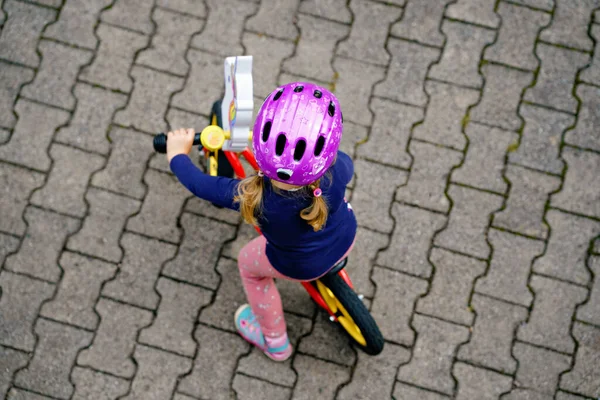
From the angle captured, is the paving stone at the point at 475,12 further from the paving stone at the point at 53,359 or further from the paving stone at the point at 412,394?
the paving stone at the point at 53,359

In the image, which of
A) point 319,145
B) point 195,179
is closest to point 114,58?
point 195,179

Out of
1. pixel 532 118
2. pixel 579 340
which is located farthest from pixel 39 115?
pixel 579 340

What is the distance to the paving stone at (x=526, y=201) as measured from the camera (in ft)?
12.5

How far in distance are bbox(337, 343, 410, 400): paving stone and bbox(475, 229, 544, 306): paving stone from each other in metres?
0.57

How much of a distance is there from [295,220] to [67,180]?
1.66 metres

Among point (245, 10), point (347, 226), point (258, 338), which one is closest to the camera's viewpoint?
point (347, 226)

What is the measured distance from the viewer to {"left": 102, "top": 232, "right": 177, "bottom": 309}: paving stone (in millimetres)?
3682

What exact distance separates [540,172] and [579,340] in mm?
933

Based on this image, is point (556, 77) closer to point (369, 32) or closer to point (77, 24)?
point (369, 32)

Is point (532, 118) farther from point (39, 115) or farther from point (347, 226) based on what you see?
point (39, 115)

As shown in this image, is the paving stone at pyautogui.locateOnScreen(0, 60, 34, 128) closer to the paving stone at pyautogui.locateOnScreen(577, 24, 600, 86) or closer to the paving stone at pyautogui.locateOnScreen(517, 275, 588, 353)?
the paving stone at pyautogui.locateOnScreen(517, 275, 588, 353)

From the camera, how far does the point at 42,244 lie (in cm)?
373

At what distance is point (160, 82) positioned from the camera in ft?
13.1

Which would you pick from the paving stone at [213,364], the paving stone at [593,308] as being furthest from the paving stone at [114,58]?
the paving stone at [593,308]
